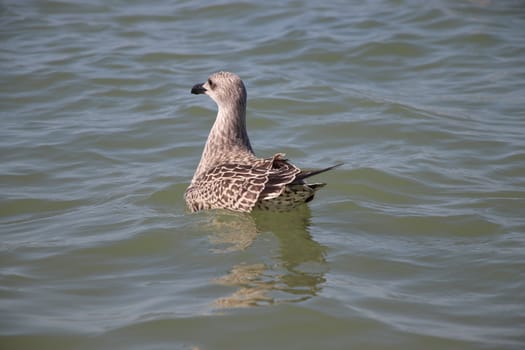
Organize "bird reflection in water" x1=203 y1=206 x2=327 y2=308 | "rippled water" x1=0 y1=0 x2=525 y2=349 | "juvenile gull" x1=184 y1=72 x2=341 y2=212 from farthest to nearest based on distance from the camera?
"juvenile gull" x1=184 y1=72 x2=341 y2=212 < "bird reflection in water" x1=203 y1=206 x2=327 y2=308 < "rippled water" x1=0 y1=0 x2=525 y2=349

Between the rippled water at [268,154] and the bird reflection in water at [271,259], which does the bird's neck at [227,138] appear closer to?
the rippled water at [268,154]

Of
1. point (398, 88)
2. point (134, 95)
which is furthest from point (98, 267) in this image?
point (398, 88)

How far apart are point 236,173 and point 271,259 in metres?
1.08

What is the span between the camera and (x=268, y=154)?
1016 cm

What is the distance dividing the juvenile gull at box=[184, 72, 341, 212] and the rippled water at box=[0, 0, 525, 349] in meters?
0.28

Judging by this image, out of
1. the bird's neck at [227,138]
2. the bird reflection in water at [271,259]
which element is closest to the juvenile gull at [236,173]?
the bird's neck at [227,138]

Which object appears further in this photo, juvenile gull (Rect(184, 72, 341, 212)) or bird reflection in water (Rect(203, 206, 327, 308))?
juvenile gull (Rect(184, 72, 341, 212))

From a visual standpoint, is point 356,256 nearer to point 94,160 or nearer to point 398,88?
point 94,160

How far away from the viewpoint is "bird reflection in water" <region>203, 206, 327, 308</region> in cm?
632

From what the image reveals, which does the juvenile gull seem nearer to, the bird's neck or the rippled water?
the bird's neck

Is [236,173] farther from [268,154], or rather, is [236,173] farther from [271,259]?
[268,154]

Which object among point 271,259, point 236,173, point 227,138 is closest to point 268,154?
point 227,138

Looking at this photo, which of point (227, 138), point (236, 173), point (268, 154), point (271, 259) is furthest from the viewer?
point (268, 154)

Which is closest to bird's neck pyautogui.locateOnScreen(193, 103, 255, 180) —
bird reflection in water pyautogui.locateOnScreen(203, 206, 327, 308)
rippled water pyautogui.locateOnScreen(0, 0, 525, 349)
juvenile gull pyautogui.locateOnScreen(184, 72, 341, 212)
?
juvenile gull pyautogui.locateOnScreen(184, 72, 341, 212)
